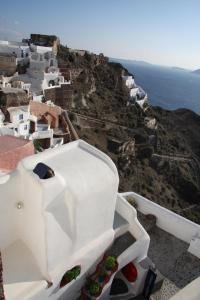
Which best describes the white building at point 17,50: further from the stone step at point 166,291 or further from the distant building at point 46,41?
the stone step at point 166,291

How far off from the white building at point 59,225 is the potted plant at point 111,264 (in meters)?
0.08

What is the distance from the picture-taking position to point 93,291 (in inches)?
395

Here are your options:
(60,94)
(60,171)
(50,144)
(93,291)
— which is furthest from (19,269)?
(60,94)

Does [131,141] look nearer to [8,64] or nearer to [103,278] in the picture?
[8,64]

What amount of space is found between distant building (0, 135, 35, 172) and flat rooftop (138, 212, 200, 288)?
732 centimetres

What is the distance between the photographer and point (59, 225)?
352 inches

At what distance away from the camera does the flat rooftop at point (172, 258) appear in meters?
13.1

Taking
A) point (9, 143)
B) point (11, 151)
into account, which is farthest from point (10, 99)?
point (11, 151)

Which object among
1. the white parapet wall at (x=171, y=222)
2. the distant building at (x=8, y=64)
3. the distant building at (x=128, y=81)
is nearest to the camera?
the white parapet wall at (x=171, y=222)

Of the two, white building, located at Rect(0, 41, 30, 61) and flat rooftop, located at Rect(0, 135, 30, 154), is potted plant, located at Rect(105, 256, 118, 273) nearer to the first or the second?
flat rooftop, located at Rect(0, 135, 30, 154)

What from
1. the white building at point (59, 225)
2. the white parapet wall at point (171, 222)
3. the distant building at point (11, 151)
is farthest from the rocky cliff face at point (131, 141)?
the white building at point (59, 225)

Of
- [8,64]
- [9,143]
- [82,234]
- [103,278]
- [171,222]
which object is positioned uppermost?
[9,143]

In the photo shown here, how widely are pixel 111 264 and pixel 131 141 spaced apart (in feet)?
128

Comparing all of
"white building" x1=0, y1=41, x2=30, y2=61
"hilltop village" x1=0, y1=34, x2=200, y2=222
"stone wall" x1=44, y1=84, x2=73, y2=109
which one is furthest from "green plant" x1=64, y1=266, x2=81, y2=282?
"white building" x1=0, y1=41, x2=30, y2=61
